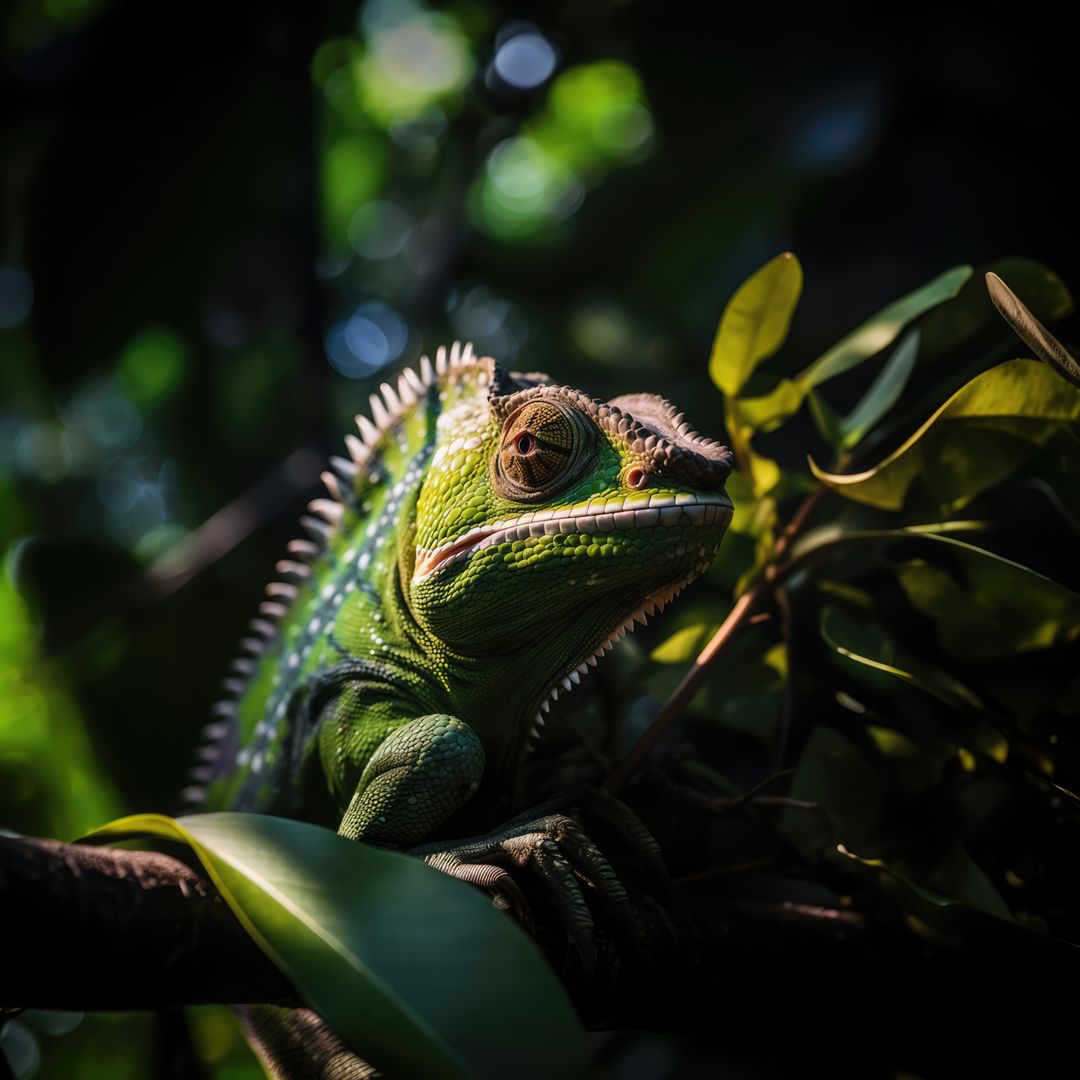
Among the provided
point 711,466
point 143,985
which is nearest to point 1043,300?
point 711,466

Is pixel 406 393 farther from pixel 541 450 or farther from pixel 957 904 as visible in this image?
Result: pixel 957 904

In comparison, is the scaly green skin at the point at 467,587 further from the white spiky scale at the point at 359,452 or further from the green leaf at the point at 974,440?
the green leaf at the point at 974,440

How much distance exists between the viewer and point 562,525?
1.40 meters

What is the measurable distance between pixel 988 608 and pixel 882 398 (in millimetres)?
413

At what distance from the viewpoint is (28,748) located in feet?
10.9

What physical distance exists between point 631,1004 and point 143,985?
0.64 meters

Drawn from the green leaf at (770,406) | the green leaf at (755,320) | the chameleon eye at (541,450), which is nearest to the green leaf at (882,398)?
the green leaf at (770,406)

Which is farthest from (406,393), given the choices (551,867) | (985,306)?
(985,306)

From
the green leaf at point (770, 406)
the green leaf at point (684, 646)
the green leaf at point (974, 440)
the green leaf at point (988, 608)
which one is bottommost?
the green leaf at point (988, 608)

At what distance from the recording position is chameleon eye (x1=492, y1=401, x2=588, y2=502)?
1.43 m

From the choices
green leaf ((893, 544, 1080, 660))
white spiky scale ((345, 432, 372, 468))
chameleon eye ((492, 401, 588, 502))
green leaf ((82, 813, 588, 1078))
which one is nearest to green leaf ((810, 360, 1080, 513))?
green leaf ((893, 544, 1080, 660))

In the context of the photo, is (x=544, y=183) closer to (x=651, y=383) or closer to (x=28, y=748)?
(x=651, y=383)

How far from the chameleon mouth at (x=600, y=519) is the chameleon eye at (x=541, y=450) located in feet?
0.15

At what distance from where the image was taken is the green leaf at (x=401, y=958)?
2.77 ft
